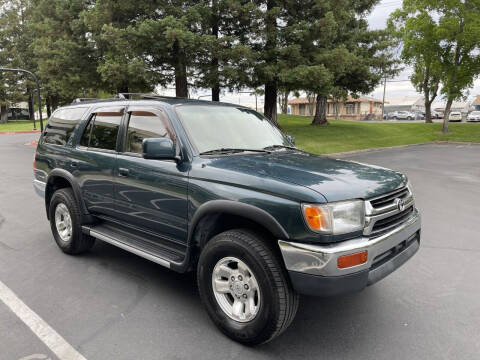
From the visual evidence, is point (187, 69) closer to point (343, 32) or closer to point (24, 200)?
point (343, 32)

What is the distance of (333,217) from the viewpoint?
8.79 ft

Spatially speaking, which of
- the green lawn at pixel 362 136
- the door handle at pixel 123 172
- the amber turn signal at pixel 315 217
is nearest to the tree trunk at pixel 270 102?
the green lawn at pixel 362 136

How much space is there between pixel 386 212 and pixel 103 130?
3.19 m

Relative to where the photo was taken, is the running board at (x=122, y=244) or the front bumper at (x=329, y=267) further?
the running board at (x=122, y=244)

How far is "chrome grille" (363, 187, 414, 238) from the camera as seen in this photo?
285 cm

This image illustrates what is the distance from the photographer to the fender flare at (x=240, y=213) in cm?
276

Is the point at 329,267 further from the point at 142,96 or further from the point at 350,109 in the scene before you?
the point at 350,109

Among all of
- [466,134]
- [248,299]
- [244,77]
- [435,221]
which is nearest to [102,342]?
[248,299]

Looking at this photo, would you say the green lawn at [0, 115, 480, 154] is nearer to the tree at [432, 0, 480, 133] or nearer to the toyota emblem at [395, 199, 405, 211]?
the tree at [432, 0, 480, 133]

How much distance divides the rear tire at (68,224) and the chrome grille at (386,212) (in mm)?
3359

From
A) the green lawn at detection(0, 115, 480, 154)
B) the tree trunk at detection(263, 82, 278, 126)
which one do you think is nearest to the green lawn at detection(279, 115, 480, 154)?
the green lawn at detection(0, 115, 480, 154)

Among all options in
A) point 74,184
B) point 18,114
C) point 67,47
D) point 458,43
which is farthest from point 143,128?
point 18,114

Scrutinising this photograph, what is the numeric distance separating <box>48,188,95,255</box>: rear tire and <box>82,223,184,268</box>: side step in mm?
185

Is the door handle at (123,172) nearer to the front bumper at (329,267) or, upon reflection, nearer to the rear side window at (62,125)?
the rear side window at (62,125)
